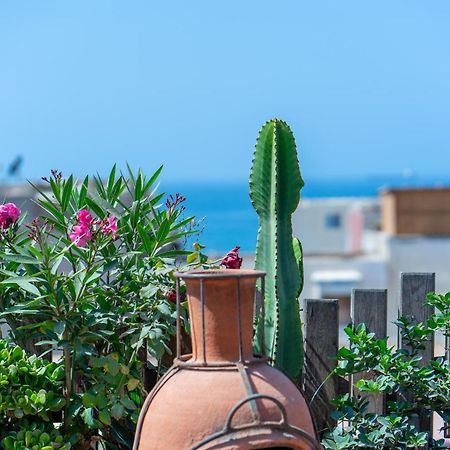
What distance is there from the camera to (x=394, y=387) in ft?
12.1

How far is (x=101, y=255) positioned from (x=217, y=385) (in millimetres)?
1043

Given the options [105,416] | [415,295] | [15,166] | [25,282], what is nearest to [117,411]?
[105,416]

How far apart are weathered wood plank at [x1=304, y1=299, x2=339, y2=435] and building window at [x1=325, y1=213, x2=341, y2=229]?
150 ft

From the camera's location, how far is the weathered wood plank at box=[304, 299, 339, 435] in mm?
3920

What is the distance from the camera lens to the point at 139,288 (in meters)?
3.70

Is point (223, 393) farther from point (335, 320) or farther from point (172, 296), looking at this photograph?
point (335, 320)

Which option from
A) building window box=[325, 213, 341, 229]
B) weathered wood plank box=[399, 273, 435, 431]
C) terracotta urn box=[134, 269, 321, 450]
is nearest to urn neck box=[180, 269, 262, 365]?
terracotta urn box=[134, 269, 321, 450]

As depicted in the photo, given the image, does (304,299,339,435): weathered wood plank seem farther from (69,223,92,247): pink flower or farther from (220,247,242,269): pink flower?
(69,223,92,247): pink flower

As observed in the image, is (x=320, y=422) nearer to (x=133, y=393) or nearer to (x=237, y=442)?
(x=133, y=393)

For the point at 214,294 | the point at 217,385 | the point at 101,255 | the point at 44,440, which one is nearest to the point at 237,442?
the point at 217,385

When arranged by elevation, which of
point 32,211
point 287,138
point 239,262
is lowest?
point 32,211

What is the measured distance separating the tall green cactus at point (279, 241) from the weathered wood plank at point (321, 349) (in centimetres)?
14

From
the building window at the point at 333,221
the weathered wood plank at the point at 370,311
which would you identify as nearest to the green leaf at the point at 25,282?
the weathered wood plank at the point at 370,311

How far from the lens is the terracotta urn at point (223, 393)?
9.31 ft
